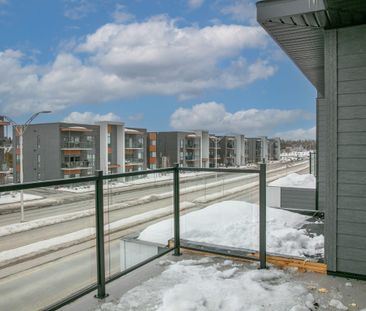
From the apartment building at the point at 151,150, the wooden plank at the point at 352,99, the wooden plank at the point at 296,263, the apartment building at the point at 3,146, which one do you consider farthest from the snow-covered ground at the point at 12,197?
the apartment building at the point at 151,150

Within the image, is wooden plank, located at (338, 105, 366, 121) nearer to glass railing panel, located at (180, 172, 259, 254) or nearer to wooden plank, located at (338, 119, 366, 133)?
wooden plank, located at (338, 119, 366, 133)

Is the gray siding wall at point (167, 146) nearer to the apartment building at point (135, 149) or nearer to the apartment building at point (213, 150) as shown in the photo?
the apartment building at point (135, 149)

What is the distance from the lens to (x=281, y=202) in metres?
10.2

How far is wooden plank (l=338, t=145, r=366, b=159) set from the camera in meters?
3.35

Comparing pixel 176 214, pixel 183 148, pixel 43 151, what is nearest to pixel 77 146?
pixel 43 151

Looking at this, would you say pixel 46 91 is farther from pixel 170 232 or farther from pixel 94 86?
pixel 170 232

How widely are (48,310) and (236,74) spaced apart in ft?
69.4

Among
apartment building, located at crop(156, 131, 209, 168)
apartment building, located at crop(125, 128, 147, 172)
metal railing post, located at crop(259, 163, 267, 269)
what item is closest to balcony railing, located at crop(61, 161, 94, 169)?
apartment building, located at crop(125, 128, 147, 172)

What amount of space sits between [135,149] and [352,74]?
41768 millimetres

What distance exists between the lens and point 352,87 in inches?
133

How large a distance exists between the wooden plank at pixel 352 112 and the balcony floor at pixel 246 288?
162 cm

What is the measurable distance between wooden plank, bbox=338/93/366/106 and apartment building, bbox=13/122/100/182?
34.3 m

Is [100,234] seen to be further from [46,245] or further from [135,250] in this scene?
[135,250]

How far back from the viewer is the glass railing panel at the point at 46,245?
7.66ft
